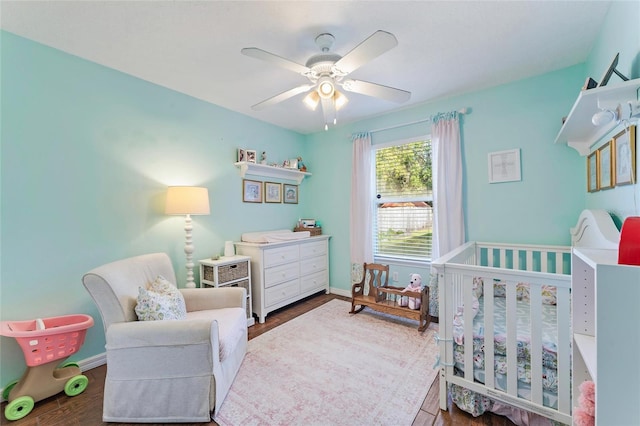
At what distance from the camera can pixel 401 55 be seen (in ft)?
6.65

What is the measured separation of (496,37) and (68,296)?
3.68 meters

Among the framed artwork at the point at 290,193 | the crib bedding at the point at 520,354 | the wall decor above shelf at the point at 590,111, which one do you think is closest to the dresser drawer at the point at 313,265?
the framed artwork at the point at 290,193

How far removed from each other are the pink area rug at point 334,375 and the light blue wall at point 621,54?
1593 mm

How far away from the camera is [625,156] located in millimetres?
1369

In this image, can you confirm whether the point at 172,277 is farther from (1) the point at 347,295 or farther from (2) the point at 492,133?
(2) the point at 492,133

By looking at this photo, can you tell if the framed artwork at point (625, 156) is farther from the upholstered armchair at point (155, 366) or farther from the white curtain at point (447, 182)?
the upholstered armchair at point (155, 366)

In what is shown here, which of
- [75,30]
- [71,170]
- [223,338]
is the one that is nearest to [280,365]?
[223,338]

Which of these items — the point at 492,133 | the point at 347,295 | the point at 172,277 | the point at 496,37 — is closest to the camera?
the point at 496,37

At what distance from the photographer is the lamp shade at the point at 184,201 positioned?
2.31m

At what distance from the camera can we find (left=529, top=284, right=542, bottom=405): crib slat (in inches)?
52.4

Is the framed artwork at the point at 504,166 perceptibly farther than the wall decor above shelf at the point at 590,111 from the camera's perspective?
Yes

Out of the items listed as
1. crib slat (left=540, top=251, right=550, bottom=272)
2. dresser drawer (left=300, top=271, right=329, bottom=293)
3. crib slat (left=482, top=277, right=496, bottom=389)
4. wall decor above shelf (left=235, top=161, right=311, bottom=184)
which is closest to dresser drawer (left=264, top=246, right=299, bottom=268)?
dresser drawer (left=300, top=271, right=329, bottom=293)

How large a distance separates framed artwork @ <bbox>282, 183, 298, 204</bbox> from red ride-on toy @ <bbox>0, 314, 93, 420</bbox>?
250 cm

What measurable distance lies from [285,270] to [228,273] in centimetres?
74
